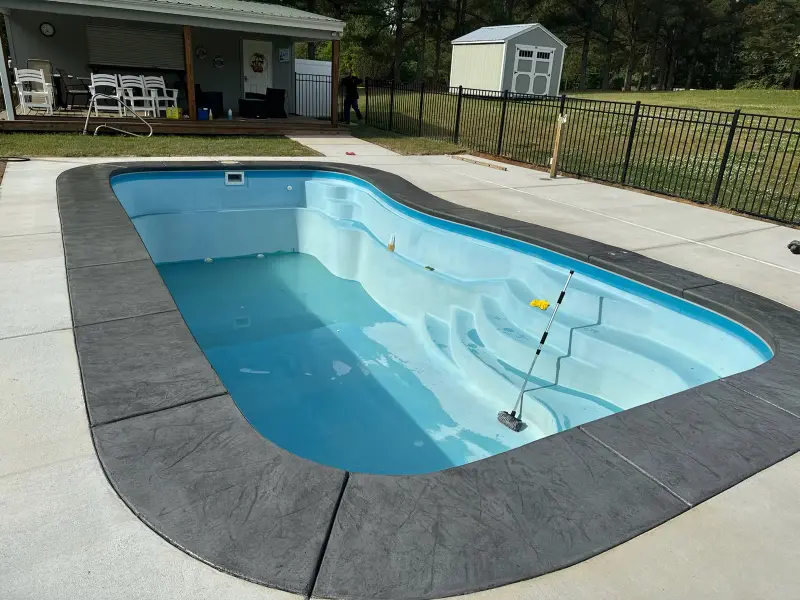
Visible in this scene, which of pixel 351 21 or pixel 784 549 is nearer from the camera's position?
pixel 784 549

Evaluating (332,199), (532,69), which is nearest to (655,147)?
(332,199)

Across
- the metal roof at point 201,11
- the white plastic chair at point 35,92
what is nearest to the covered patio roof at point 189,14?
the metal roof at point 201,11

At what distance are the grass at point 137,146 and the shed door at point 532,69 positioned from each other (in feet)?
48.4

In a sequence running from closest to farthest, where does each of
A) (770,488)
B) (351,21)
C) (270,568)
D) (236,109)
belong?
(270,568) → (770,488) → (236,109) → (351,21)

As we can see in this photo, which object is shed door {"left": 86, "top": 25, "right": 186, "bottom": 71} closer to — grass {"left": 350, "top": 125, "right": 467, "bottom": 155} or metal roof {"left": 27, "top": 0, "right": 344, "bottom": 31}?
metal roof {"left": 27, "top": 0, "right": 344, "bottom": 31}

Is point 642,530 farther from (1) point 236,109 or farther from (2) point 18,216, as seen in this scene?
(1) point 236,109

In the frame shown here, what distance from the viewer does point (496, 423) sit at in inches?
165

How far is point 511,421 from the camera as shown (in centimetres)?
409

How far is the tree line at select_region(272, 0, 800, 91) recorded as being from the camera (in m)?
37.0

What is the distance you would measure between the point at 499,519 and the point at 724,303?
3334 millimetres

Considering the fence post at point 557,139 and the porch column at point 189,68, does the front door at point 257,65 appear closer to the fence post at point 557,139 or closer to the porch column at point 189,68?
the porch column at point 189,68

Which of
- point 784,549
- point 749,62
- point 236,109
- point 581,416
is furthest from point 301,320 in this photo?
point 749,62

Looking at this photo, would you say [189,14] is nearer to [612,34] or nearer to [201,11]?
[201,11]

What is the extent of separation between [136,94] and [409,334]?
12.8 metres
